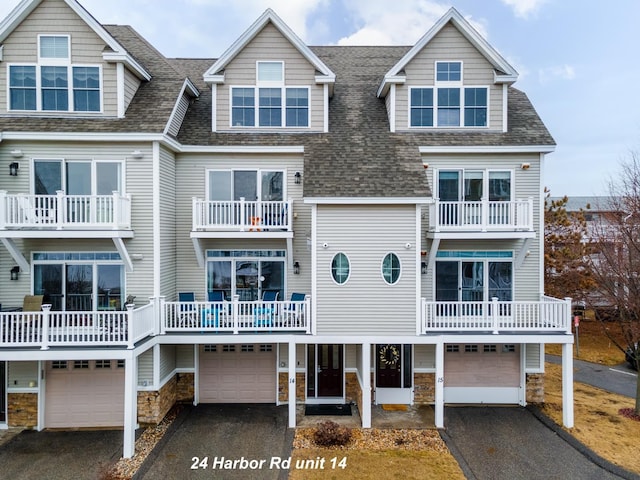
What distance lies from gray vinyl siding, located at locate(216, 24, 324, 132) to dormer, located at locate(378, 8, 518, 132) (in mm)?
2648

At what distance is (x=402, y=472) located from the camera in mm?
8508

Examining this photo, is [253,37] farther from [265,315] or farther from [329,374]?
[329,374]

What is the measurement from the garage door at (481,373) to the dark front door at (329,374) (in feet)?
11.2

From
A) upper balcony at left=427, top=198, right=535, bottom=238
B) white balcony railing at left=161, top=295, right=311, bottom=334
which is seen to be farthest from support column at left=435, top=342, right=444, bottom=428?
white balcony railing at left=161, top=295, right=311, bottom=334

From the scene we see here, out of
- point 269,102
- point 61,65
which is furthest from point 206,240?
point 61,65

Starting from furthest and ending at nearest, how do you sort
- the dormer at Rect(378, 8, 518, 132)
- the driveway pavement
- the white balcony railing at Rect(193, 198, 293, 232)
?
the dormer at Rect(378, 8, 518, 132)
the white balcony railing at Rect(193, 198, 293, 232)
the driveway pavement

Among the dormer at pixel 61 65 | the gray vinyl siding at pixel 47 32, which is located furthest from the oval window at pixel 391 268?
the gray vinyl siding at pixel 47 32

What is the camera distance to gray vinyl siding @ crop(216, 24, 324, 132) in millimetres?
12213

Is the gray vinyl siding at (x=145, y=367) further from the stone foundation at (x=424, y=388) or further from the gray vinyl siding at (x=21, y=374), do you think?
the stone foundation at (x=424, y=388)

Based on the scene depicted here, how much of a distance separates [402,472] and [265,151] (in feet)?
Answer: 30.8

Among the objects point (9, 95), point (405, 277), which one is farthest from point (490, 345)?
point (9, 95)

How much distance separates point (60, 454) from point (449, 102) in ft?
48.7

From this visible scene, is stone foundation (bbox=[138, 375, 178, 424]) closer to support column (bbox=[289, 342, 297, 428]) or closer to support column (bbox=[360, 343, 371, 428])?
support column (bbox=[289, 342, 297, 428])

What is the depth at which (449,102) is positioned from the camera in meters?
12.4
